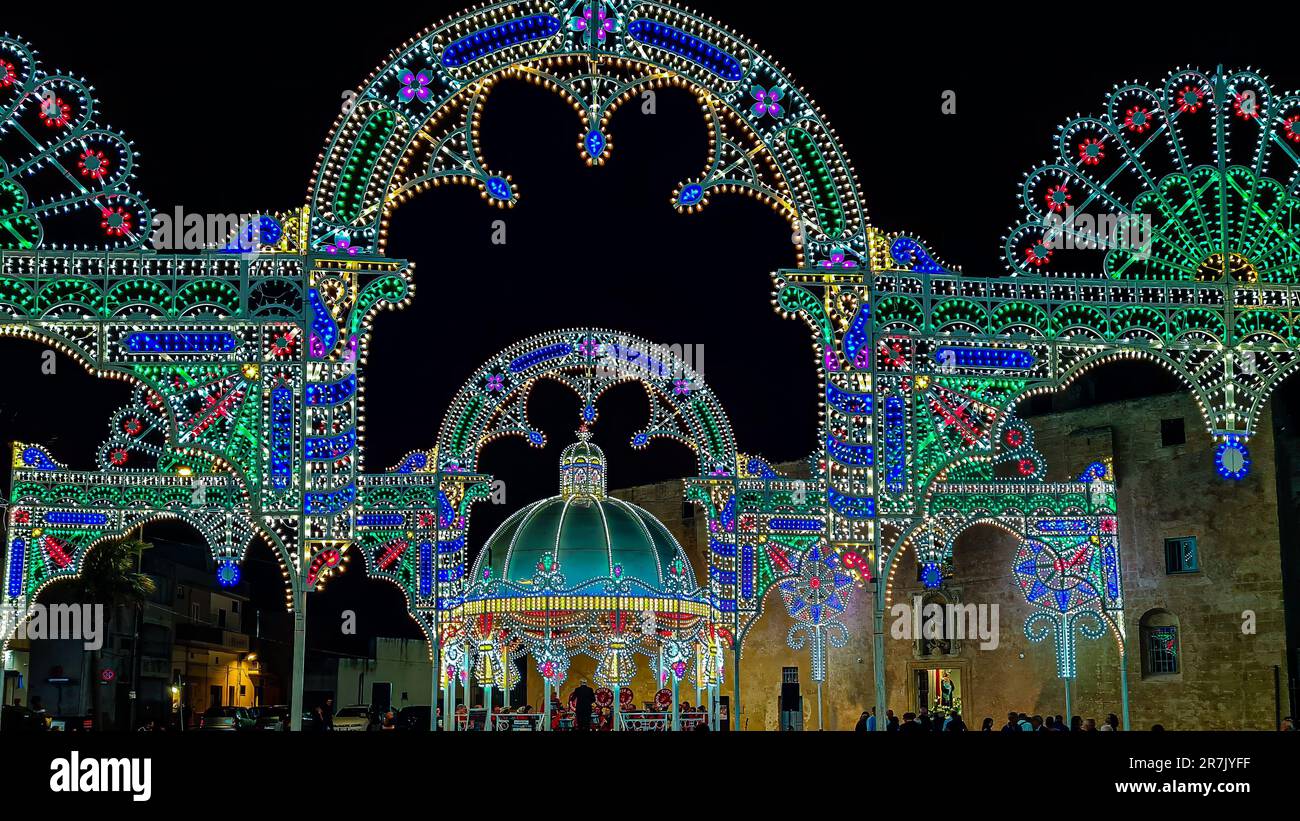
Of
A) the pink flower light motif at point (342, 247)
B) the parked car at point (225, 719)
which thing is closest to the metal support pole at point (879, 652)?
the pink flower light motif at point (342, 247)

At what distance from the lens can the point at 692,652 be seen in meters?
28.8

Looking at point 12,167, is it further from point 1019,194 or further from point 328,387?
point 1019,194

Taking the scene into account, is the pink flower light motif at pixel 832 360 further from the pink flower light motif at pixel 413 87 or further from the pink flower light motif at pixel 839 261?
the pink flower light motif at pixel 413 87

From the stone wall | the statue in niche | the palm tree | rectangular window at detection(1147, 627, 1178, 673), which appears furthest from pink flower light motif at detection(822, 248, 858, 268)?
the palm tree

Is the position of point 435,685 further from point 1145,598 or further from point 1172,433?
point 1172,433

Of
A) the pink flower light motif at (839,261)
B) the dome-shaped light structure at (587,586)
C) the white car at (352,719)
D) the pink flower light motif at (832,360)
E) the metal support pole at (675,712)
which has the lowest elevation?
the white car at (352,719)

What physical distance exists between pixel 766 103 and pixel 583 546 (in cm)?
1106

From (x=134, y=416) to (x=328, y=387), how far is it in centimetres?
722

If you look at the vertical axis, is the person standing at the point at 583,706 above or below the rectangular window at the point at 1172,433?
below

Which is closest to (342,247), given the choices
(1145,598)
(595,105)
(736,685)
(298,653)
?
(595,105)

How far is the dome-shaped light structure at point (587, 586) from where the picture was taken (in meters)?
27.3

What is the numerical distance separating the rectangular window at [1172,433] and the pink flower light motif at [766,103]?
779 inches

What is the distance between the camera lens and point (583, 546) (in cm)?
2803
